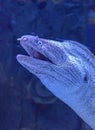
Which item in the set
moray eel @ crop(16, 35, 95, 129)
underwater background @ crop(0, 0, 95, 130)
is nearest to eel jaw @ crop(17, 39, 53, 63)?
moray eel @ crop(16, 35, 95, 129)

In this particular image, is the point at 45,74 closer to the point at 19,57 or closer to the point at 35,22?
the point at 19,57

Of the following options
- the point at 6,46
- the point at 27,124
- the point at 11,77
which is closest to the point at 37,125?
the point at 27,124

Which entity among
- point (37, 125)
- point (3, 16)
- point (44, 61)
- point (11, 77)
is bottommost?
point (37, 125)

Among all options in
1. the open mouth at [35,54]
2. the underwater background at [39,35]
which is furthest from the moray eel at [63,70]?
the underwater background at [39,35]

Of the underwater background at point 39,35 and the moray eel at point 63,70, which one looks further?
the underwater background at point 39,35

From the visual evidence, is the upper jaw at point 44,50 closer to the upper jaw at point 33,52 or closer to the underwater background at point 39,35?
the upper jaw at point 33,52
